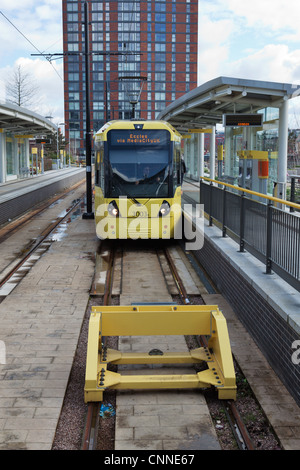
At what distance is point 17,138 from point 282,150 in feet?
78.0

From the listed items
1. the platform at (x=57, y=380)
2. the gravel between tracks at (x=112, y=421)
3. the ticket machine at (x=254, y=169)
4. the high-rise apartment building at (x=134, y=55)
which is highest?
the high-rise apartment building at (x=134, y=55)

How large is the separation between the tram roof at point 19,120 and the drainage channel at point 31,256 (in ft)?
16.6

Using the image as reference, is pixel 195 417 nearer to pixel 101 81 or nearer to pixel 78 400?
pixel 78 400

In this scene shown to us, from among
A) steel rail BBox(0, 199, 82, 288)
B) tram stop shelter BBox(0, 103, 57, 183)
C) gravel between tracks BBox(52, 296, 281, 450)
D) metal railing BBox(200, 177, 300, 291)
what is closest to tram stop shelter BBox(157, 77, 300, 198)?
metal railing BBox(200, 177, 300, 291)

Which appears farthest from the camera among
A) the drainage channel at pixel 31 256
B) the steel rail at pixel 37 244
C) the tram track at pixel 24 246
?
the steel rail at pixel 37 244

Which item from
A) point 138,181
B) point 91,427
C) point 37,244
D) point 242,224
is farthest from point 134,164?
point 91,427

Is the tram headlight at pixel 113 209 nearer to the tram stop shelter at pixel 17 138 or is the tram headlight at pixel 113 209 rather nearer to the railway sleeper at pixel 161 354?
the railway sleeper at pixel 161 354

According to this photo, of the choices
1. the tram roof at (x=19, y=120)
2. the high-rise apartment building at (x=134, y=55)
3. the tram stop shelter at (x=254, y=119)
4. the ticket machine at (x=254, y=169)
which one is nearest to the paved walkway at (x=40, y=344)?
the tram stop shelter at (x=254, y=119)

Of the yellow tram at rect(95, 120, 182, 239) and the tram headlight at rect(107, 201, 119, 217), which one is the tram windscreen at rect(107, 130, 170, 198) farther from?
the tram headlight at rect(107, 201, 119, 217)

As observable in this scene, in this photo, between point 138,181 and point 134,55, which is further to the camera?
point 134,55

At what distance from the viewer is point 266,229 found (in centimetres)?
771

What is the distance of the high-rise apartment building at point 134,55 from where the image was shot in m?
130

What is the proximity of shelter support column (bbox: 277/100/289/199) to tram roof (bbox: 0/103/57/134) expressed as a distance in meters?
9.87

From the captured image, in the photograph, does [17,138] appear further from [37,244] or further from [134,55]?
[134,55]
